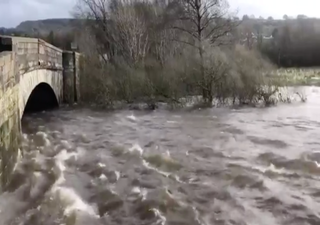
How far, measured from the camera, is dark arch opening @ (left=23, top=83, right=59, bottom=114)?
70.3ft

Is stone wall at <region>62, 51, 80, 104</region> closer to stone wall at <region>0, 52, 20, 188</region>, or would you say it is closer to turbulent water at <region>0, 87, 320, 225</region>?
turbulent water at <region>0, 87, 320, 225</region>

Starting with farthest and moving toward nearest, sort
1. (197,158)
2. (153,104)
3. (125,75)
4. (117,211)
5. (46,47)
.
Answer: (125,75)
(153,104)
(46,47)
(197,158)
(117,211)

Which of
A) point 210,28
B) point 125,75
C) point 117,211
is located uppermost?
point 210,28

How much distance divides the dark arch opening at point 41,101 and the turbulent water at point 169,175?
16.4ft

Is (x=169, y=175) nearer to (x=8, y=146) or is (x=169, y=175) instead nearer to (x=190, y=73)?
(x=8, y=146)

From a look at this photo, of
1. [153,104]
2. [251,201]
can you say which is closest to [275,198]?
[251,201]

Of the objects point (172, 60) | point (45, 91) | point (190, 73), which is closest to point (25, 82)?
point (45, 91)

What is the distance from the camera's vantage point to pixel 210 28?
28.8 meters

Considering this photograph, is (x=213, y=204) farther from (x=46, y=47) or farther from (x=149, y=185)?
(x=46, y=47)

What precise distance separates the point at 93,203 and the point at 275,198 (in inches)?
118

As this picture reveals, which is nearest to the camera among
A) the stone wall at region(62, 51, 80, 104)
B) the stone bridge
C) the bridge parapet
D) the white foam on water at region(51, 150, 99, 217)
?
the white foam on water at region(51, 150, 99, 217)

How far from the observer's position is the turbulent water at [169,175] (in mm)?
7004

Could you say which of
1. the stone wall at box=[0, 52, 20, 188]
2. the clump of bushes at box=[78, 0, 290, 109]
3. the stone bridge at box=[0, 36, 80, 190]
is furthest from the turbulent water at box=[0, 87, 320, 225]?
the clump of bushes at box=[78, 0, 290, 109]

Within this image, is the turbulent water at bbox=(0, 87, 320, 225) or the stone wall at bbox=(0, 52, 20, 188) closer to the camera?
the turbulent water at bbox=(0, 87, 320, 225)
